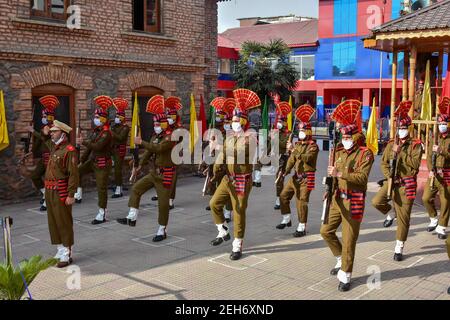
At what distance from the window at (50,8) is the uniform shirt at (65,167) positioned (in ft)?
19.2

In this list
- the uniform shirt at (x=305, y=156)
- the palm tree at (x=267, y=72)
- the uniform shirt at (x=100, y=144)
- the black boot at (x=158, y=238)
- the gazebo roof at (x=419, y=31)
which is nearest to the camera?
the black boot at (x=158, y=238)

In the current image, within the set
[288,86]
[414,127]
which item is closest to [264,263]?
[414,127]

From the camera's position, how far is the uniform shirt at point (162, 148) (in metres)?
8.91

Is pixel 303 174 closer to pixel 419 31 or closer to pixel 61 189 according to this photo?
pixel 61 189

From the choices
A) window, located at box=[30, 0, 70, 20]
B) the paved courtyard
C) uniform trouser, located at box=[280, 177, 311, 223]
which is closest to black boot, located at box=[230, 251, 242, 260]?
the paved courtyard

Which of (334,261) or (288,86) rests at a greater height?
(288,86)

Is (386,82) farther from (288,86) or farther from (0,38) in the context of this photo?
(0,38)

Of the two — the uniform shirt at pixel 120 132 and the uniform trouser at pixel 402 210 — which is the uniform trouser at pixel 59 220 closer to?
the uniform trouser at pixel 402 210

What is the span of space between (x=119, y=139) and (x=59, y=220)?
204 inches

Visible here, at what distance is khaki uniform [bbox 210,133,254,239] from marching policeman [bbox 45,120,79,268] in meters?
2.25

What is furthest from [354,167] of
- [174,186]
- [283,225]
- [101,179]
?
[101,179]

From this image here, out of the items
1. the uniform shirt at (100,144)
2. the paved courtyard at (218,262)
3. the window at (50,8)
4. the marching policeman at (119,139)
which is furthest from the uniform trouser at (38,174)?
the window at (50,8)

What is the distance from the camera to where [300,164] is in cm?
923

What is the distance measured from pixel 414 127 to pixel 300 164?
4313 millimetres
